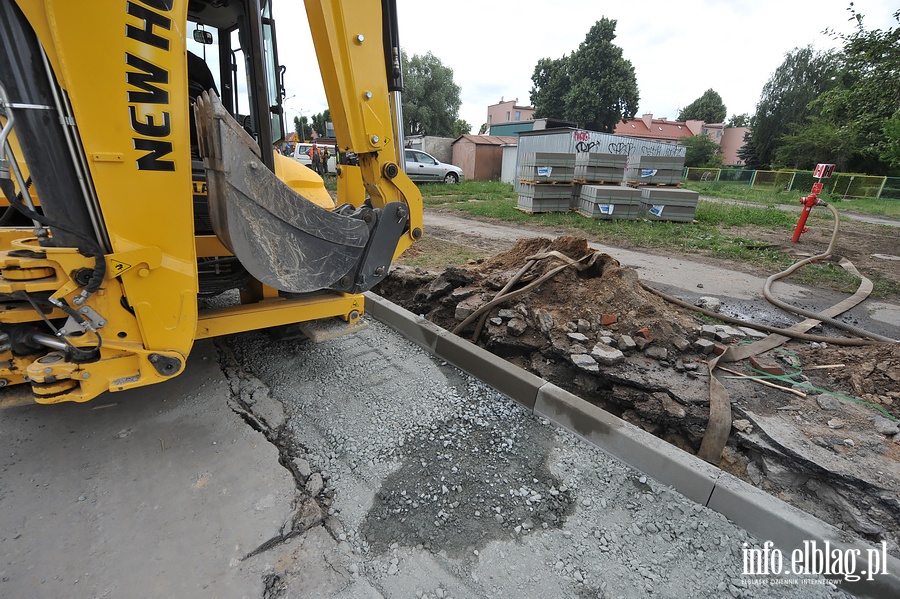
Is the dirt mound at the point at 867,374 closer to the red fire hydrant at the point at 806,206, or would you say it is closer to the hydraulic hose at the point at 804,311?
the hydraulic hose at the point at 804,311

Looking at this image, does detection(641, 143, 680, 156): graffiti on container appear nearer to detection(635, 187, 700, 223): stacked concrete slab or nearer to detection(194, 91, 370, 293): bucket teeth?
detection(635, 187, 700, 223): stacked concrete slab

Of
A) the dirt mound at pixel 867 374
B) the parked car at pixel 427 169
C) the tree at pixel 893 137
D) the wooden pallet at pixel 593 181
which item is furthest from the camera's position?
the parked car at pixel 427 169

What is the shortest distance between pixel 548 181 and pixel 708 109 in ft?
244

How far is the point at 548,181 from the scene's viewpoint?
1242cm

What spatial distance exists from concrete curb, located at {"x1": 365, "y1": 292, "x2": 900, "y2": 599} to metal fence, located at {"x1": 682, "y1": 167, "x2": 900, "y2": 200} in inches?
943

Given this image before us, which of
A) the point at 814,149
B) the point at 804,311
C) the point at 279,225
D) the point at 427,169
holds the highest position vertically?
the point at 814,149

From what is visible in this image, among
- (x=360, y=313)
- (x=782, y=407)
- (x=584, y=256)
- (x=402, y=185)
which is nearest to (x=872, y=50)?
(x=584, y=256)

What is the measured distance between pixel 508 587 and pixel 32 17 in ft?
10.9

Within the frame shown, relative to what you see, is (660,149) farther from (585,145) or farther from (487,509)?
(487,509)

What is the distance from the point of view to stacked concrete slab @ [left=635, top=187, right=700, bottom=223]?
11469mm

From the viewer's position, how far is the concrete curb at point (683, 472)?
1952 millimetres

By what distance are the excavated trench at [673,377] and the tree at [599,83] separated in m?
38.5

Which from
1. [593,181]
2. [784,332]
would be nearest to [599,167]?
[593,181]

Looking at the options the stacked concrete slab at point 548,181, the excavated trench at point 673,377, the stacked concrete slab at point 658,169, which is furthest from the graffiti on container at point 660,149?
the excavated trench at point 673,377
